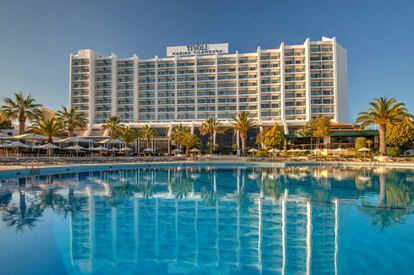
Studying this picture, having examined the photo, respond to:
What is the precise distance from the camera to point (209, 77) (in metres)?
67.8

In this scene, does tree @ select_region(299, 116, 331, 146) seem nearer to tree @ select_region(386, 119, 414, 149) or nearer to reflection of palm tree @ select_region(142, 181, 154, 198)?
tree @ select_region(386, 119, 414, 149)

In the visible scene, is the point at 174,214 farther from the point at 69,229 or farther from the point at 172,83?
the point at 172,83

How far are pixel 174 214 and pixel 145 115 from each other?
60802 millimetres

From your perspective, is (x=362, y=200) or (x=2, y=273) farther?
(x=362, y=200)

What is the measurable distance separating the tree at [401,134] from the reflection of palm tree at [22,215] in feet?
141

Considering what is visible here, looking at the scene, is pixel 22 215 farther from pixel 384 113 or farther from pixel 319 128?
pixel 319 128

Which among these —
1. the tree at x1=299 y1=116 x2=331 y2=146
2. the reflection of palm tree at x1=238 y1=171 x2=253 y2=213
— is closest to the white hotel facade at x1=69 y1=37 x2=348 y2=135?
the tree at x1=299 y1=116 x2=331 y2=146

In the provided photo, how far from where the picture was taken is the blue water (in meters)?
6.42

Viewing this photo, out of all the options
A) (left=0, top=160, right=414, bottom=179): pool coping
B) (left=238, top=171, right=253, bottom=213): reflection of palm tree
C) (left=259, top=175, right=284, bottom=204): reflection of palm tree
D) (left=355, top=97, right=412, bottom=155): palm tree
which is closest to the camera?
(left=238, top=171, right=253, bottom=213): reflection of palm tree

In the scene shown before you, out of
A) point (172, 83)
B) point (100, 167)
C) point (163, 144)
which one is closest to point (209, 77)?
point (172, 83)

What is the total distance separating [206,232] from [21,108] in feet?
134

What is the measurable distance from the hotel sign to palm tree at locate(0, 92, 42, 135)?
37.6 metres

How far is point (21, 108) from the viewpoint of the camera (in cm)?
3931

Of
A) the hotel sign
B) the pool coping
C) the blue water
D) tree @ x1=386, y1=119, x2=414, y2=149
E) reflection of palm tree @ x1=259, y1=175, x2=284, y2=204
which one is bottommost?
the blue water
